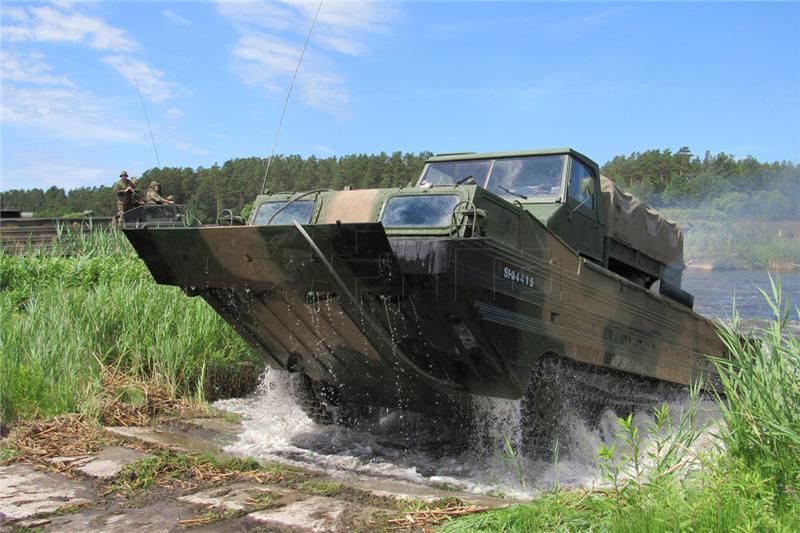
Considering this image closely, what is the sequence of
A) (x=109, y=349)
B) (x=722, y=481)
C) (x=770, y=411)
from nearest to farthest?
(x=722, y=481)
(x=770, y=411)
(x=109, y=349)

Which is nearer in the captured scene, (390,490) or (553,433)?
(390,490)

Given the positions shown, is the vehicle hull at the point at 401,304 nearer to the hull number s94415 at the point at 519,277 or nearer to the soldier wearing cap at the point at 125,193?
the hull number s94415 at the point at 519,277

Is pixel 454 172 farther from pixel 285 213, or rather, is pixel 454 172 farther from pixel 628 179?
pixel 628 179

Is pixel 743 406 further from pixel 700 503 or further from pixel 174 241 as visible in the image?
pixel 174 241

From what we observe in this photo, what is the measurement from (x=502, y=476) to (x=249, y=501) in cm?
174

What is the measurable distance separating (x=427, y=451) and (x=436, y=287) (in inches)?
78.2

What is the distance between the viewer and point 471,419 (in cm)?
529

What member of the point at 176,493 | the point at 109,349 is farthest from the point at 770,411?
the point at 109,349

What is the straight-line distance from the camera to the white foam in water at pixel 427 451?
16.4ft

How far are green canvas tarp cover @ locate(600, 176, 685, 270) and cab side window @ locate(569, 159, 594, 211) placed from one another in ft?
1.30

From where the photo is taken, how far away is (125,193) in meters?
13.0

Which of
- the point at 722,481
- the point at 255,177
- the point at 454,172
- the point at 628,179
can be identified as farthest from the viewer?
the point at 255,177

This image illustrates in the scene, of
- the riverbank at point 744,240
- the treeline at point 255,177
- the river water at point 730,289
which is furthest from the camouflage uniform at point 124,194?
the riverbank at point 744,240

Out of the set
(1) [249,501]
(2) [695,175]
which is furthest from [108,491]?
(2) [695,175]
